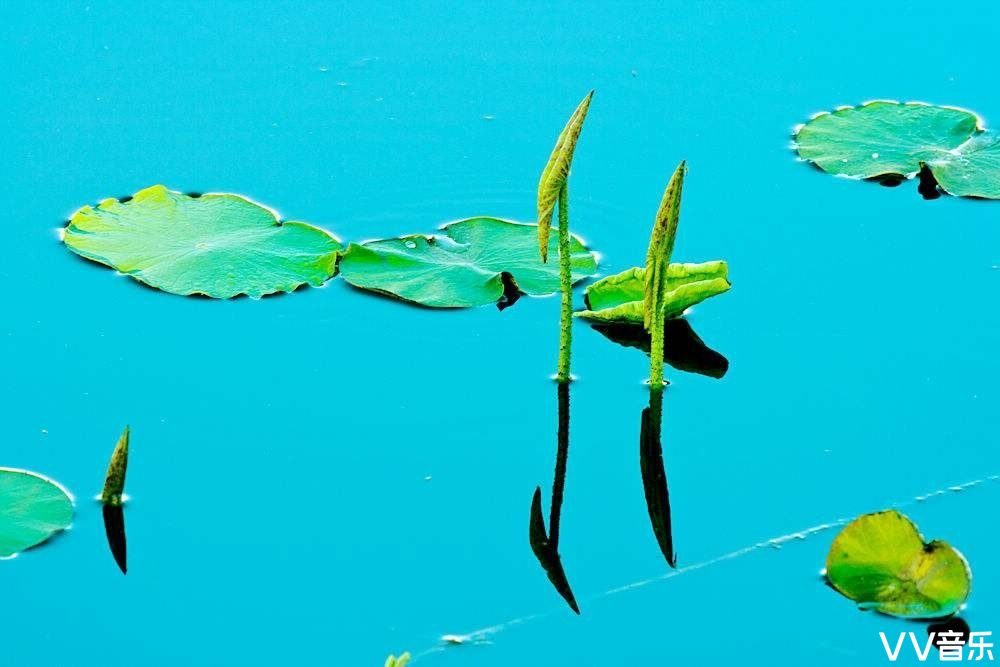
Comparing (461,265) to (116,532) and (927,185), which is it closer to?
(116,532)

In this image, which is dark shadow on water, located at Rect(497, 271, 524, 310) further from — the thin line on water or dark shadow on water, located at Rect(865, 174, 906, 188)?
dark shadow on water, located at Rect(865, 174, 906, 188)

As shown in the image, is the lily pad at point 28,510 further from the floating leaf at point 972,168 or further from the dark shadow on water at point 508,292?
the floating leaf at point 972,168

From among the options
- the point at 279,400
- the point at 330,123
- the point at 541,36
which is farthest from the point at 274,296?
the point at 541,36

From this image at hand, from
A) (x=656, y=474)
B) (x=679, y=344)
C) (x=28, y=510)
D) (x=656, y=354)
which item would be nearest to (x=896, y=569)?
(x=656, y=474)

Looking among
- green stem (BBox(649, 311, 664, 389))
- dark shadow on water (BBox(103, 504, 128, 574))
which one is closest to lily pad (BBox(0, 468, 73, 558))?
dark shadow on water (BBox(103, 504, 128, 574))

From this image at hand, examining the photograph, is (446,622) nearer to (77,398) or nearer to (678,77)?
(77,398)
